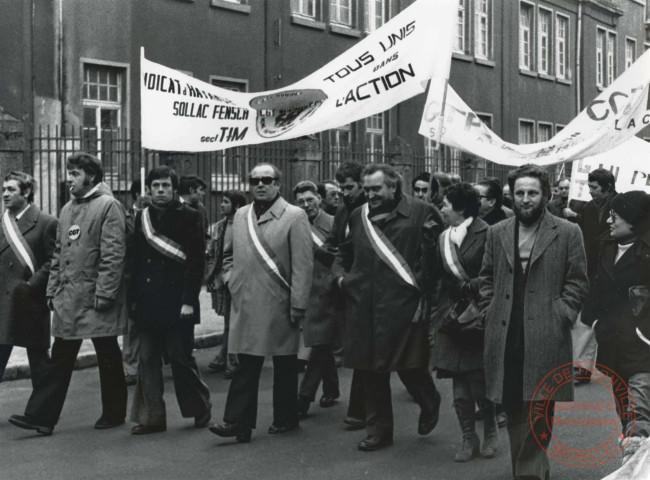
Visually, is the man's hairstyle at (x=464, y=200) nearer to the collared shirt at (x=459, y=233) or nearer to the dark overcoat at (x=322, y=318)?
the collared shirt at (x=459, y=233)

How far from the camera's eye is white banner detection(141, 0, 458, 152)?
799 centimetres

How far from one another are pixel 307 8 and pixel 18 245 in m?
15.6

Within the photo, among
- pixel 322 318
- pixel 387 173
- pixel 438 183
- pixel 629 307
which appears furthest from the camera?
pixel 438 183

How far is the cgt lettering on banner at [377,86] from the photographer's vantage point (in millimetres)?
7988

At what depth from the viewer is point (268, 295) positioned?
7.41m

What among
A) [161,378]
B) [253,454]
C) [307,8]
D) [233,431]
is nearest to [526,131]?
[307,8]

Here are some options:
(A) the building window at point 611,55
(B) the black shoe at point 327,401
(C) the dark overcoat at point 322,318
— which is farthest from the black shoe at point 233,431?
(A) the building window at point 611,55

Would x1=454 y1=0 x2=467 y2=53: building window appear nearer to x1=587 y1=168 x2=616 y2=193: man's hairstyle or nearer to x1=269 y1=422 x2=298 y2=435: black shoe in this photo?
x1=587 y1=168 x2=616 y2=193: man's hairstyle

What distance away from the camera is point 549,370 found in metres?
5.82

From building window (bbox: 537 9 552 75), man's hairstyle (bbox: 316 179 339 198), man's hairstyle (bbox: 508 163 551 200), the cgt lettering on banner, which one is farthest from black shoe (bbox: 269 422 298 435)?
building window (bbox: 537 9 552 75)

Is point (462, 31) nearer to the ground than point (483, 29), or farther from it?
nearer to the ground

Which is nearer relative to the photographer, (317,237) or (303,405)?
(303,405)

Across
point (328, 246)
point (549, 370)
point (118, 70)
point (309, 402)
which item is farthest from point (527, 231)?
point (118, 70)

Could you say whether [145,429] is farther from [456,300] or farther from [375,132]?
[375,132]
